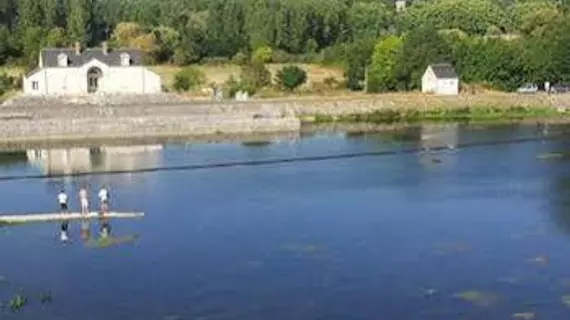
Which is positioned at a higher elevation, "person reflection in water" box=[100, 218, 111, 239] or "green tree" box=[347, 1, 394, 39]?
"green tree" box=[347, 1, 394, 39]

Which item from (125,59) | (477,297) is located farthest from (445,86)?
(477,297)

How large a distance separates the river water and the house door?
11669 millimetres

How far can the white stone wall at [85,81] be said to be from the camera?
3688 centimetres

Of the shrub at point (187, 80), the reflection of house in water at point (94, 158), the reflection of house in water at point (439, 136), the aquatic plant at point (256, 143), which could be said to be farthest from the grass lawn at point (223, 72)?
the reflection of house in water at point (94, 158)

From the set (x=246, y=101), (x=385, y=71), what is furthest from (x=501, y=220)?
(x=385, y=71)

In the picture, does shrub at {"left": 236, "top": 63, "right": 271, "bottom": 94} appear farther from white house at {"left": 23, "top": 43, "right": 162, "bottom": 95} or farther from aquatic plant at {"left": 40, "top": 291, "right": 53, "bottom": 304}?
aquatic plant at {"left": 40, "top": 291, "right": 53, "bottom": 304}

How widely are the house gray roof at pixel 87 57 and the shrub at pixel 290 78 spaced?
5674mm

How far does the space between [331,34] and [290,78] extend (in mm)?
13711

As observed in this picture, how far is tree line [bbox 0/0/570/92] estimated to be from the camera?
3916 centimetres

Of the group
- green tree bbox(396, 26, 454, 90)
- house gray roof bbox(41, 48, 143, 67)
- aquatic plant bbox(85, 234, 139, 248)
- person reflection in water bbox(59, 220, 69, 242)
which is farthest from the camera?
green tree bbox(396, 26, 454, 90)

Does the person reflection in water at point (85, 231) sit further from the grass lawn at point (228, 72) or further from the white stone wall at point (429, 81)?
the grass lawn at point (228, 72)

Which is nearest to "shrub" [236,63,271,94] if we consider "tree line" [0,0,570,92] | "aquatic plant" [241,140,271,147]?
"tree line" [0,0,570,92]

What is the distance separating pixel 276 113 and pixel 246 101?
1687mm

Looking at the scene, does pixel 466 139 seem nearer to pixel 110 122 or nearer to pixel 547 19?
pixel 110 122
